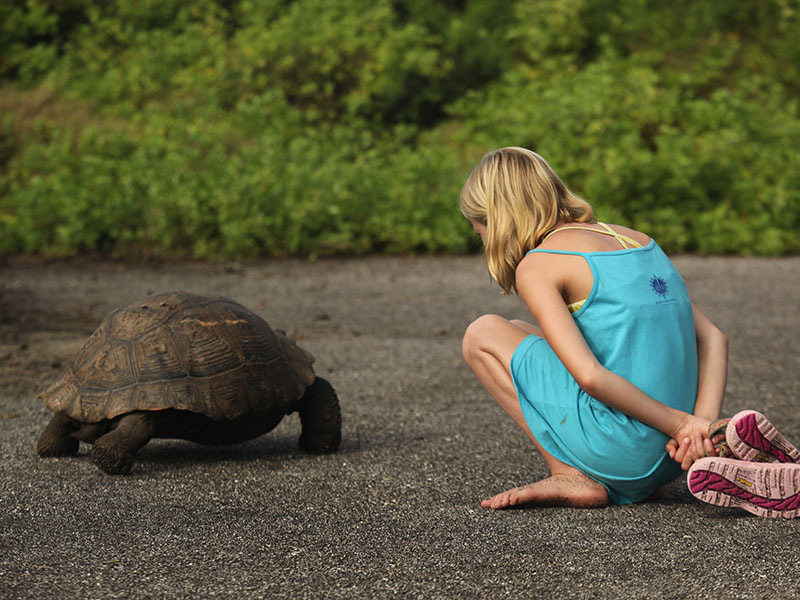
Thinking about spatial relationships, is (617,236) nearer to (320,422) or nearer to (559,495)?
(559,495)

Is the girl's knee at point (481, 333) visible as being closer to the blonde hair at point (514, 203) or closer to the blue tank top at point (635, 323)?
the blonde hair at point (514, 203)

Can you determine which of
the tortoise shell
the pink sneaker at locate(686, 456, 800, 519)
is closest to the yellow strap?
the pink sneaker at locate(686, 456, 800, 519)

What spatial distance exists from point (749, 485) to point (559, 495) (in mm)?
621

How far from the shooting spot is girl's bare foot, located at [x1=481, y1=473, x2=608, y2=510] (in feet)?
10.3

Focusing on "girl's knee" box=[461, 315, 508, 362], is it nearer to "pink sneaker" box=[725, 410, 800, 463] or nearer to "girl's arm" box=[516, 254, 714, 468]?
"girl's arm" box=[516, 254, 714, 468]

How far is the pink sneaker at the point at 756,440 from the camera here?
9.04 ft

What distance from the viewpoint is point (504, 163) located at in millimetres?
3150

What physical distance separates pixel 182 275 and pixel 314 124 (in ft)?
22.6

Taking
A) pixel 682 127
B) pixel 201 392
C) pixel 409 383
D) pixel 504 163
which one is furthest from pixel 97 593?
pixel 682 127

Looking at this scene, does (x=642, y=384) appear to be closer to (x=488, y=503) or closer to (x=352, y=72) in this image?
(x=488, y=503)

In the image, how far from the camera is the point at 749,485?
9.42ft

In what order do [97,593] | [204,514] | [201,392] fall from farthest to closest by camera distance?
[201,392], [204,514], [97,593]

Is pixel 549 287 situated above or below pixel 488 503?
above

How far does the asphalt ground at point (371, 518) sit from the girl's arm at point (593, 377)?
0.32 meters
